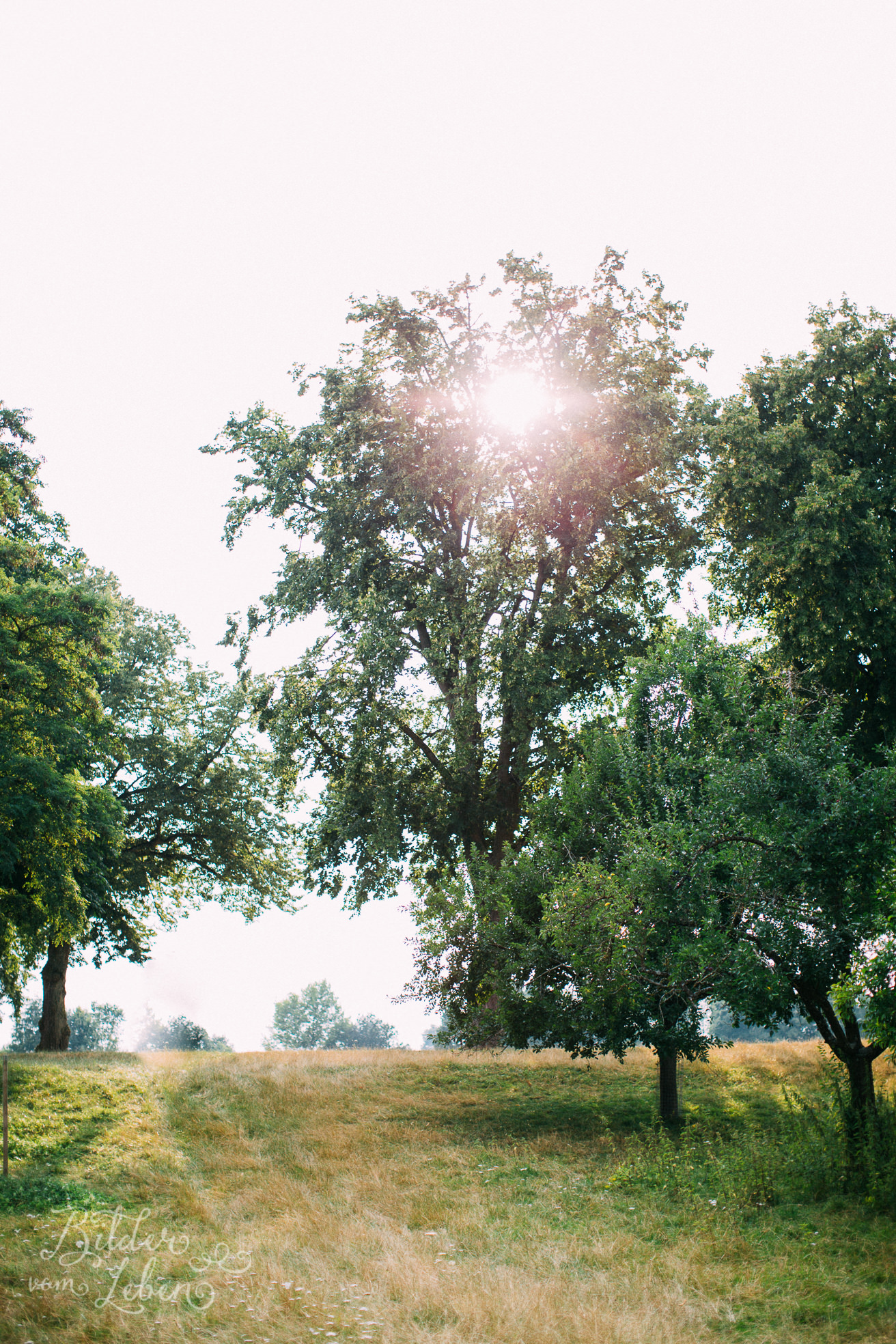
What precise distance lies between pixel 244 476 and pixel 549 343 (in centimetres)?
963

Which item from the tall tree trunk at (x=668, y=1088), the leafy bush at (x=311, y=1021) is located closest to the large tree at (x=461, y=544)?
the tall tree trunk at (x=668, y=1088)

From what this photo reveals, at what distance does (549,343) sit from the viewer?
24.2 m

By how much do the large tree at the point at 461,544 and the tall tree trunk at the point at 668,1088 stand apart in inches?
277

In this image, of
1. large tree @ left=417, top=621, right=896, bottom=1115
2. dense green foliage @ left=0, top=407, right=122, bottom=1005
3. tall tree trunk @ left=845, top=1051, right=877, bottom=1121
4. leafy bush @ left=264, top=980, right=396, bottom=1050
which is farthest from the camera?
leafy bush @ left=264, top=980, right=396, bottom=1050

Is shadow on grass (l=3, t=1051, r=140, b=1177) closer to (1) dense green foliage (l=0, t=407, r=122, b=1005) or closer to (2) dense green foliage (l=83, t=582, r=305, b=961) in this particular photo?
(1) dense green foliage (l=0, t=407, r=122, b=1005)

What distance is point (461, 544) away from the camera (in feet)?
86.6

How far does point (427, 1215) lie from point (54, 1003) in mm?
19258

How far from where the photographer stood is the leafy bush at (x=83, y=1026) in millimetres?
87994

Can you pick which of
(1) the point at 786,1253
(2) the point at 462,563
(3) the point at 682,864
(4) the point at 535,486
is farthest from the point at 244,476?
(1) the point at 786,1253

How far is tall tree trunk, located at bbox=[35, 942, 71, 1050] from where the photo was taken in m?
27.0

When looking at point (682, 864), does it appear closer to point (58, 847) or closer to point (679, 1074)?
point (679, 1074)

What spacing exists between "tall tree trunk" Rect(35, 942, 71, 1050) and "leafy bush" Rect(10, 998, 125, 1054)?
5804cm

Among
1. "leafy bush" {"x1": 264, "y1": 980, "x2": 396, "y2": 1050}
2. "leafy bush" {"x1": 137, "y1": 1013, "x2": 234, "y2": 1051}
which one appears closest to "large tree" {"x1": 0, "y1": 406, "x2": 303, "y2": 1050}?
"leafy bush" {"x1": 264, "y1": 980, "x2": 396, "y2": 1050}

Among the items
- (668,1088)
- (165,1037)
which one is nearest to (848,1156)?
(668,1088)
